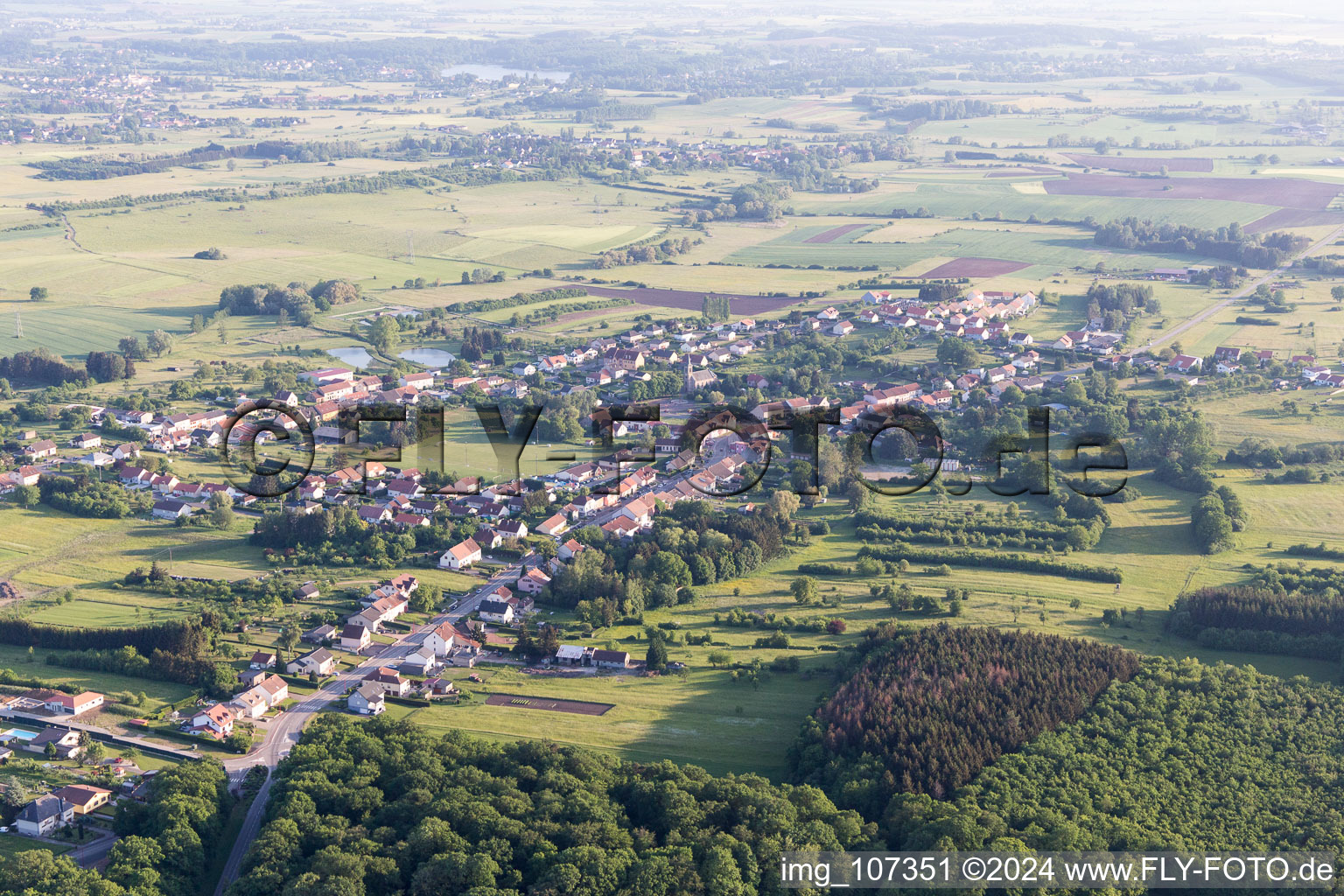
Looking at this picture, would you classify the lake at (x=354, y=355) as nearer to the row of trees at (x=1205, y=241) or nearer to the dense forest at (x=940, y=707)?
the dense forest at (x=940, y=707)

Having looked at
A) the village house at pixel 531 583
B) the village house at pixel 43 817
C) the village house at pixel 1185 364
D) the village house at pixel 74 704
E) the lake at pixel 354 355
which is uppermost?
the village house at pixel 1185 364

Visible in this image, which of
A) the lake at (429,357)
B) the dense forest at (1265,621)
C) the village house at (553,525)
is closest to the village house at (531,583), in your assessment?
the village house at (553,525)

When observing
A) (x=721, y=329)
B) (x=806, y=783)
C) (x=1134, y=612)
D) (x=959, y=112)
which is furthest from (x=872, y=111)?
(x=806, y=783)

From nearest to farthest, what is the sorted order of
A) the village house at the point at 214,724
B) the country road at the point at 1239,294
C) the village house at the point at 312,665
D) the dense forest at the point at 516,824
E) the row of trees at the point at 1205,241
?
the dense forest at the point at 516,824 < the village house at the point at 214,724 < the village house at the point at 312,665 < the country road at the point at 1239,294 < the row of trees at the point at 1205,241

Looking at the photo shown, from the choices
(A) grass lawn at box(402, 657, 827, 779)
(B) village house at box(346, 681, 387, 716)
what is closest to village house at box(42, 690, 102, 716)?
(B) village house at box(346, 681, 387, 716)

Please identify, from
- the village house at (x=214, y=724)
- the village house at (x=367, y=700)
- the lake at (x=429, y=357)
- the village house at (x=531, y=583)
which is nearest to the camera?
the village house at (x=214, y=724)

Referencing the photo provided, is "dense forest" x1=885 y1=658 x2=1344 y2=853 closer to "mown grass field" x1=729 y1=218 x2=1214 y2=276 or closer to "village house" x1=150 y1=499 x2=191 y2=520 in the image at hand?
"village house" x1=150 y1=499 x2=191 y2=520

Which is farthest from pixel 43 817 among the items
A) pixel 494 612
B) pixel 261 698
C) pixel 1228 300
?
pixel 1228 300
